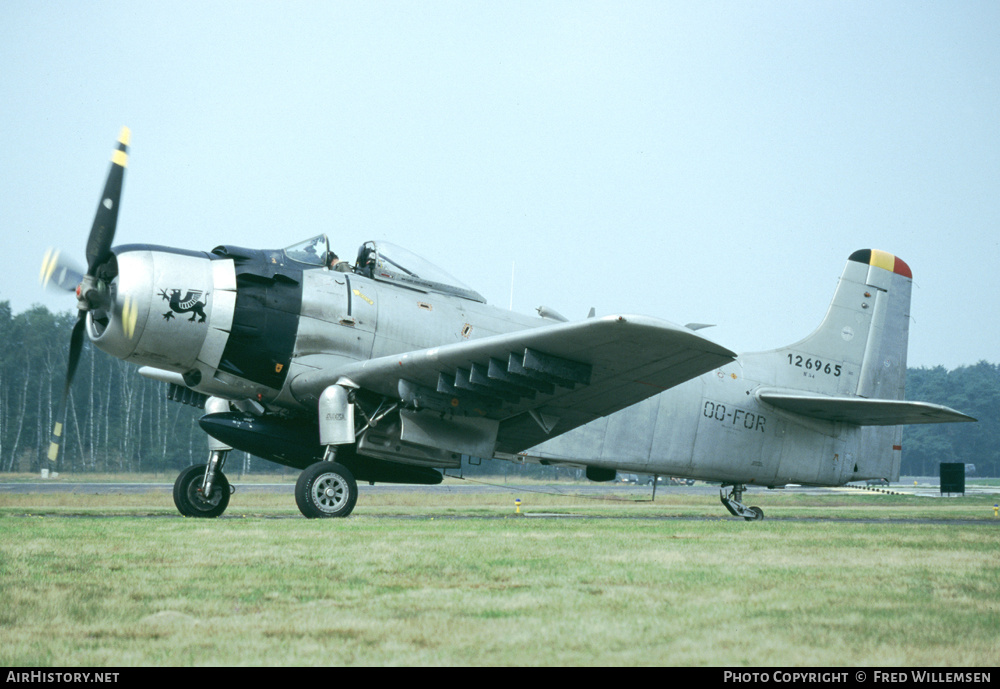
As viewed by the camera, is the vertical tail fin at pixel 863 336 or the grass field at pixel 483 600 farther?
the vertical tail fin at pixel 863 336

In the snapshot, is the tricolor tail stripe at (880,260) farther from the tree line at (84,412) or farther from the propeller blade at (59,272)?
the tree line at (84,412)

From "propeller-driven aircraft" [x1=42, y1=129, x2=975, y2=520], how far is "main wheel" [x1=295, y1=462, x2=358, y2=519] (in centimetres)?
2

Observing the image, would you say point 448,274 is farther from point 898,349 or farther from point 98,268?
point 898,349

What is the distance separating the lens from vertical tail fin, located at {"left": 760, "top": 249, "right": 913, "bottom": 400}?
16.5 m

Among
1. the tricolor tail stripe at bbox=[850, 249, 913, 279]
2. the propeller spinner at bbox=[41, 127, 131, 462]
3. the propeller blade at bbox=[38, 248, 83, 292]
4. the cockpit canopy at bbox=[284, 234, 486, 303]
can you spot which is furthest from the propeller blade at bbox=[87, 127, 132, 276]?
the tricolor tail stripe at bbox=[850, 249, 913, 279]

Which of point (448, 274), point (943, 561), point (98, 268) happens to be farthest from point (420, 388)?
point (943, 561)

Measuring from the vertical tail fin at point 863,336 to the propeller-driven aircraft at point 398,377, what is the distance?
48.1 inches

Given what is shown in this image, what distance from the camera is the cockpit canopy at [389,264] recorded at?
40.4 ft

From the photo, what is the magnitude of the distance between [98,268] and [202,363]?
5.77 ft

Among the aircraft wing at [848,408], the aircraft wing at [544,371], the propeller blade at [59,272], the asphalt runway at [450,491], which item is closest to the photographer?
the aircraft wing at [544,371]

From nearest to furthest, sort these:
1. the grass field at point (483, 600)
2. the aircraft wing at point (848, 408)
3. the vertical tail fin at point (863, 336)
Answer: the grass field at point (483, 600) → the aircraft wing at point (848, 408) → the vertical tail fin at point (863, 336)

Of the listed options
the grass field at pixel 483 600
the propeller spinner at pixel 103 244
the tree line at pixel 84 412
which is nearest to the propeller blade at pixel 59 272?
the propeller spinner at pixel 103 244

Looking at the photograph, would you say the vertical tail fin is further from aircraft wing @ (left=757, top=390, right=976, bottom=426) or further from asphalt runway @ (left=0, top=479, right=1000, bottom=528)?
asphalt runway @ (left=0, top=479, right=1000, bottom=528)

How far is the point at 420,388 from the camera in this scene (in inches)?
462
